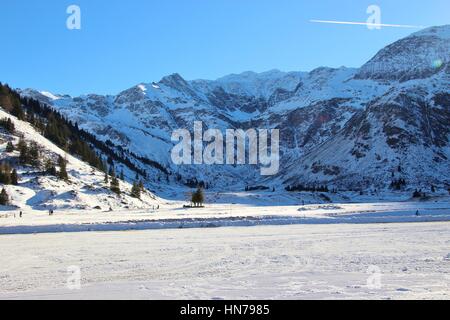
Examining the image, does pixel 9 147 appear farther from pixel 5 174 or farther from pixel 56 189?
pixel 56 189

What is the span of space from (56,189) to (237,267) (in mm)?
86406

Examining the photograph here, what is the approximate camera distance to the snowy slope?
89000 mm

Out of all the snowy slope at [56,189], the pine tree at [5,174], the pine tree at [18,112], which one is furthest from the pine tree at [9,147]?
the pine tree at [18,112]

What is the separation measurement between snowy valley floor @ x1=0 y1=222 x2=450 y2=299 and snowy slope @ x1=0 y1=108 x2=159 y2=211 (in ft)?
198

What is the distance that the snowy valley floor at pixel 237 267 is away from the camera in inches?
576

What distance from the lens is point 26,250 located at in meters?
27.8

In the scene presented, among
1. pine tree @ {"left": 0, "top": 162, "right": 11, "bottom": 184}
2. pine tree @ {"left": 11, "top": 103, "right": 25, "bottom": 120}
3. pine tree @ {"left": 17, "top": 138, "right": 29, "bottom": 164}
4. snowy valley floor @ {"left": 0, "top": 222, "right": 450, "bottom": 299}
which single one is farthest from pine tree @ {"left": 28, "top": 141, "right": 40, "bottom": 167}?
snowy valley floor @ {"left": 0, "top": 222, "right": 450, "bottom": 299}

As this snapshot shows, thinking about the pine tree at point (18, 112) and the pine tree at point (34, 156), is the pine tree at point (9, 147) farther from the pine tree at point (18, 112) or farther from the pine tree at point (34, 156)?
the pine tree at point (18, 112)

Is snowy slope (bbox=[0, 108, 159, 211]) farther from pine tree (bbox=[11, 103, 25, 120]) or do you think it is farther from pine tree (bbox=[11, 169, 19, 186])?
pine tree (bbox=[11, 103, 25, 120])

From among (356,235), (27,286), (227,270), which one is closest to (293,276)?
(227,270)

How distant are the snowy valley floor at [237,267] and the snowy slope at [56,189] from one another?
60.2m

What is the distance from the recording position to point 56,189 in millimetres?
97375
